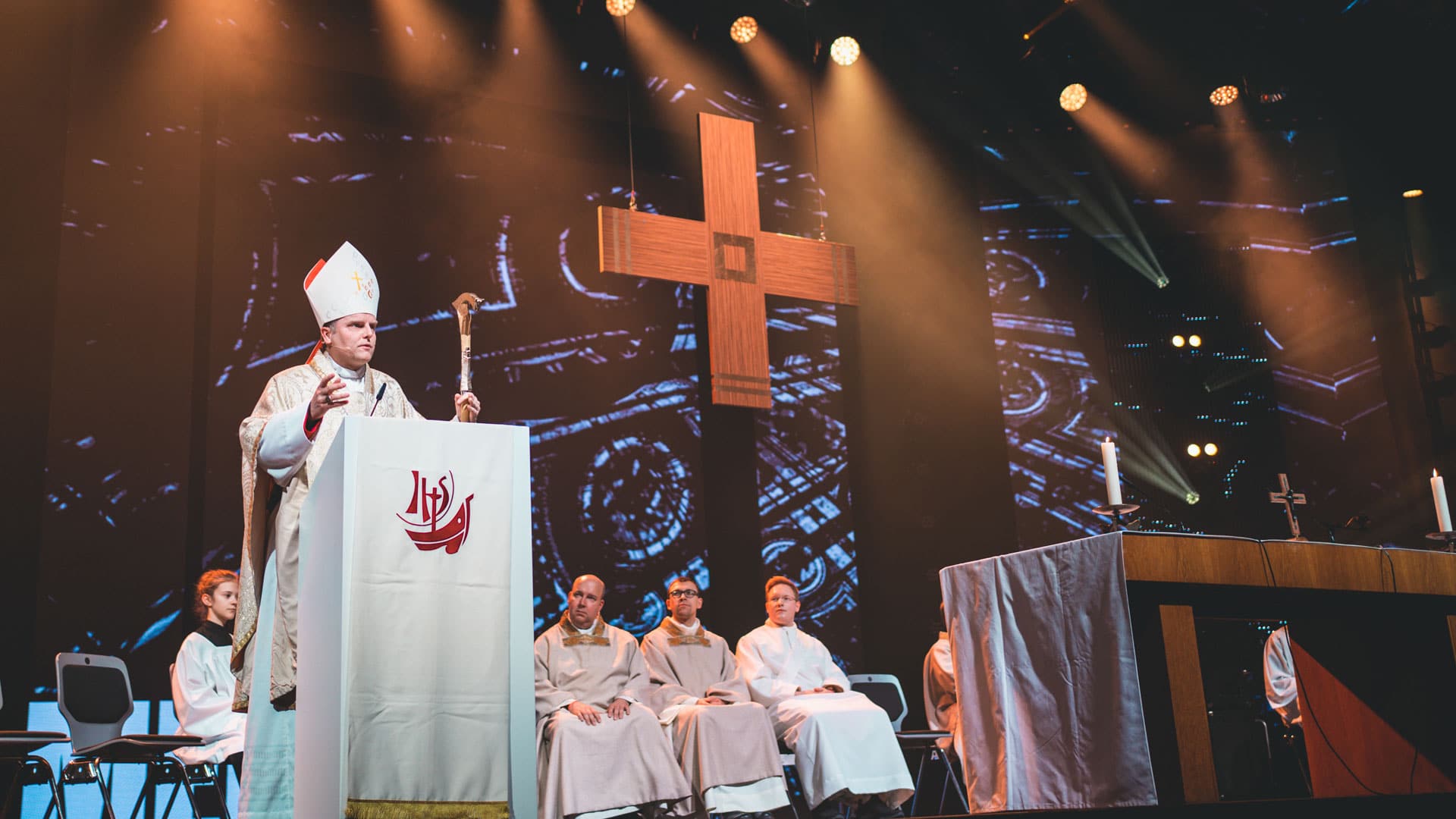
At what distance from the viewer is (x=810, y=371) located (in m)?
7.12

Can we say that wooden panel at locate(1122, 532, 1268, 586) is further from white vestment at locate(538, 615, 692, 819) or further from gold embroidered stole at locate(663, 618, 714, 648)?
gold embroidered stole at locate(663, 618, 714, 648)

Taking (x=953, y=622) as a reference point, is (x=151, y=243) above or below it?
above

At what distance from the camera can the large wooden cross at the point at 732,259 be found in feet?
20.0

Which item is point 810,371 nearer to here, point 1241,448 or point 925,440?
point 925,440

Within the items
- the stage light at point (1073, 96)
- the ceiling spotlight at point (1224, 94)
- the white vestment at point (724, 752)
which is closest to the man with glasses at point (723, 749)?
the white vestment at point (724, 752)

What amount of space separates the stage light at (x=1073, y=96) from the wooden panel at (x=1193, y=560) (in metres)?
5.23

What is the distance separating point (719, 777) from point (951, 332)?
361cm

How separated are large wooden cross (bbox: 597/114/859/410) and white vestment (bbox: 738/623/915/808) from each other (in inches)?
61.4

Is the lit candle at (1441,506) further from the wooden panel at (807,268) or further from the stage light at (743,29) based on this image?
the stage light at (743,29)

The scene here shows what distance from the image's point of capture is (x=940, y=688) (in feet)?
20.6

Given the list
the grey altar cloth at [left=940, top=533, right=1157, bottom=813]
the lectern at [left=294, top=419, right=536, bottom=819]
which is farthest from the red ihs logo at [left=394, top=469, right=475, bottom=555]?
the grey altar cloth at [left=940, top=533, right=1157, bottom=813]

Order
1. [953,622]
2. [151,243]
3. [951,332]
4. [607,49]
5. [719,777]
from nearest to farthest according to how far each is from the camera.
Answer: [953,622] < [719,777] < [151,243] < [607,49] < [951,332]

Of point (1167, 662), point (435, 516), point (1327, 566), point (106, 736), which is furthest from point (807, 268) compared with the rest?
point (435, 516)

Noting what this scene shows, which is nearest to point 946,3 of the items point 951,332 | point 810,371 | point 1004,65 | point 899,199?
point 1004,65
